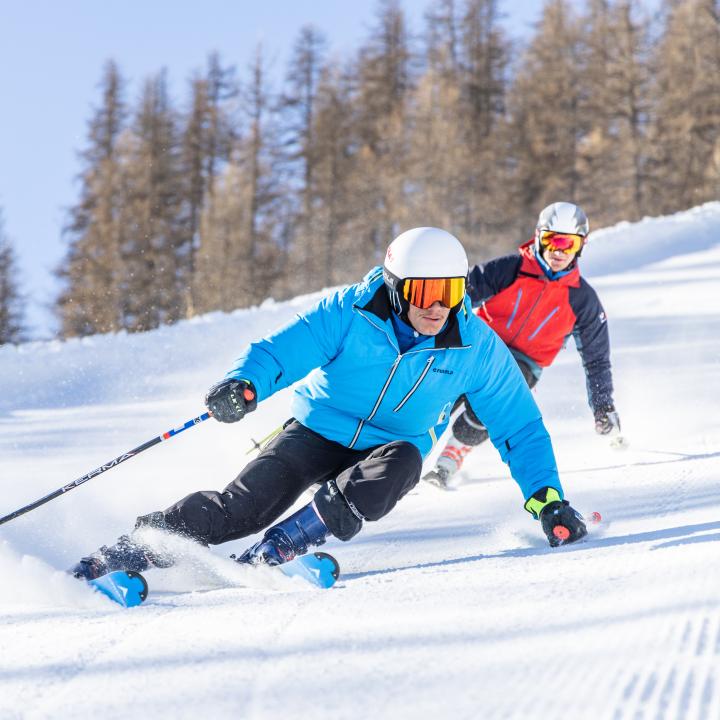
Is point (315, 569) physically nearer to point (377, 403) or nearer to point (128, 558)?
point (128, 558)

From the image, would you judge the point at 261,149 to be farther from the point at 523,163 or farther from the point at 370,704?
the point at 370,704

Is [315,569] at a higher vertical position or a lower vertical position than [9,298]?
lower

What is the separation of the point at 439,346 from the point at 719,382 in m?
4.62

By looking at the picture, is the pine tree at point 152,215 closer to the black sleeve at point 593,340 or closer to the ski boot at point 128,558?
the black sleeve at point 593,340

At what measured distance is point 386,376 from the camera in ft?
11.6

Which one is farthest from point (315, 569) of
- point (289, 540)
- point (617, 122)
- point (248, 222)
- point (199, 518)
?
point (617, 122)

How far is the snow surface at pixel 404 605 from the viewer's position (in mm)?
1851

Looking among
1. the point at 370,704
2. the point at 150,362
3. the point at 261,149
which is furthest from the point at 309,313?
the point at 261,149

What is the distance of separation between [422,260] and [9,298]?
27.6m

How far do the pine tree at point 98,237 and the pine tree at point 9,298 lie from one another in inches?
49.6

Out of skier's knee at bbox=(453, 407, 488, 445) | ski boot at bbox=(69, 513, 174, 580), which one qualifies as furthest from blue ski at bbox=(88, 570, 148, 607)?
skier's knee at bbox=(453, 407, 488, 445)

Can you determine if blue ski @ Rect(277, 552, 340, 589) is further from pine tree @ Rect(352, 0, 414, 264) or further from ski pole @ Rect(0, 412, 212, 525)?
pine tree @ Rect(352, 0, 414, 264)

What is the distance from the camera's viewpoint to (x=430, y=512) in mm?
4629

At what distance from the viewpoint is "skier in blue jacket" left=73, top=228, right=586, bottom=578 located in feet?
10.7
